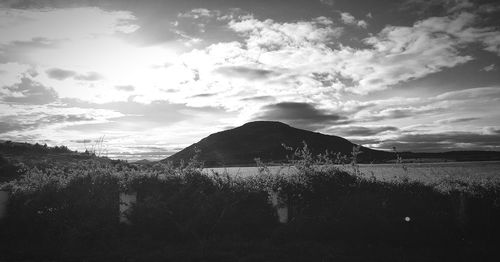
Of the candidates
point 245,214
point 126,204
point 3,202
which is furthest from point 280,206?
→ point 3,202

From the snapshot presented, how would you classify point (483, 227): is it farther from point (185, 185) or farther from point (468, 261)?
point (185, 185)

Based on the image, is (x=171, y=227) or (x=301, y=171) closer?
(x=171, y=227)

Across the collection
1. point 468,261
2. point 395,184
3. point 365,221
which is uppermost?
point 395,184

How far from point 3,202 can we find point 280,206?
374 inches

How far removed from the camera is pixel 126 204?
13133 millimetres

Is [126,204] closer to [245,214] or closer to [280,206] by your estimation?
[245,214]

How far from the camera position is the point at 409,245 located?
12.0 metres

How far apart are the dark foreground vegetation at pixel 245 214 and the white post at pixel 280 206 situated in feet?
0.16

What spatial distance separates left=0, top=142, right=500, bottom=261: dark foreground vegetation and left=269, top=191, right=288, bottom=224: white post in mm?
48

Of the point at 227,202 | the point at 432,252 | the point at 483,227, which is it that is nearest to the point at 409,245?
the point at 432,252

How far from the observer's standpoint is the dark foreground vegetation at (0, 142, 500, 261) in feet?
38.7

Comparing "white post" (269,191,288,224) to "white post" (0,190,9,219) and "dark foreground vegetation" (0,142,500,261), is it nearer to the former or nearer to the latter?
"dark foreground vegetation" (0,142,500,261)

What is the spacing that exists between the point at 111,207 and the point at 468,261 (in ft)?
35.3

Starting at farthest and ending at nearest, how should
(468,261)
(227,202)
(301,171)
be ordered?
(301,171), (227,202), (468,261)
